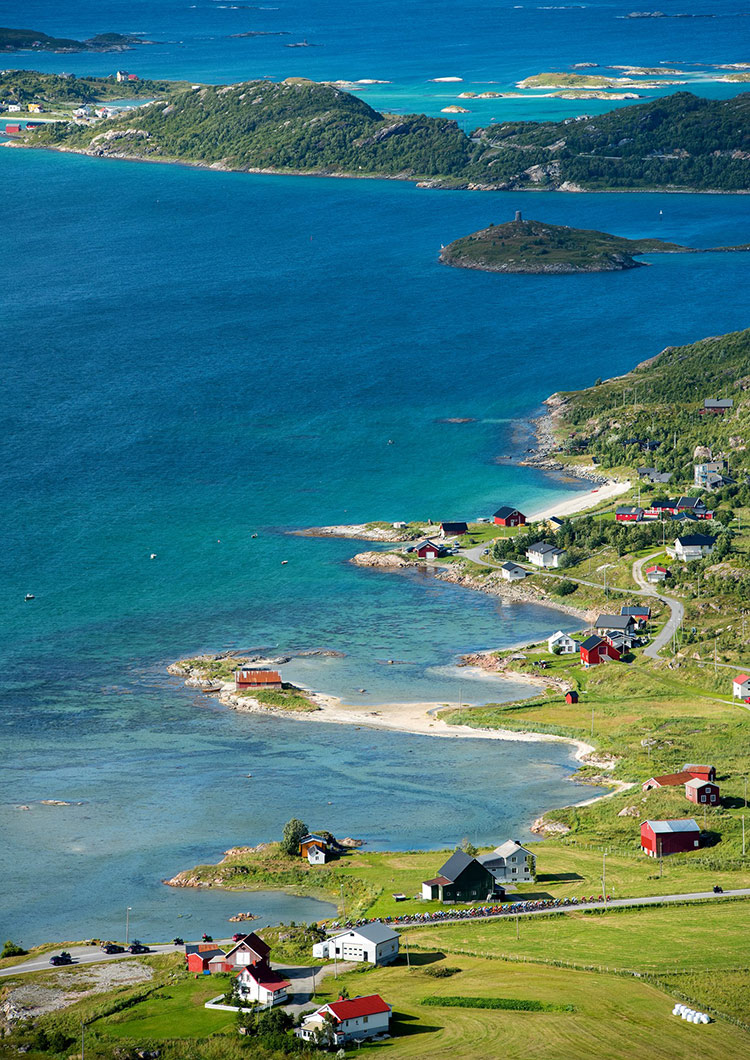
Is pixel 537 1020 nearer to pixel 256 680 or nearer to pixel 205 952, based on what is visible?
pixel 205 952

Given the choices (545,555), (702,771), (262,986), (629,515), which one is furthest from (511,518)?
(262,986)

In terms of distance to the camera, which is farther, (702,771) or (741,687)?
(741,687)

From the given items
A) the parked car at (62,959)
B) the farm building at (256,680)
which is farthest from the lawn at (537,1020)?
the farm building at (256,680)

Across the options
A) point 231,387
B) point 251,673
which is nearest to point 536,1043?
point 251,673

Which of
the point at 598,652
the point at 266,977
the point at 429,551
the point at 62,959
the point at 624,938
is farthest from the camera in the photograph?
the point at 429,551

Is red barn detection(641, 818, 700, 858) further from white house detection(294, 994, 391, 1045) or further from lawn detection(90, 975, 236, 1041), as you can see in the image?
lawn detection(90, 975, 236, 1041)

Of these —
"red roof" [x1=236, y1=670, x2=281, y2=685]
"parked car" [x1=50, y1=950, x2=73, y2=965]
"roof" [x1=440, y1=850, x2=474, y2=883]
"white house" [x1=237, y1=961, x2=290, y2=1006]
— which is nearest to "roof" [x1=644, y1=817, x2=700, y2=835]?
"roof" [x1=440, y1=850, x2=474, y2=883]
